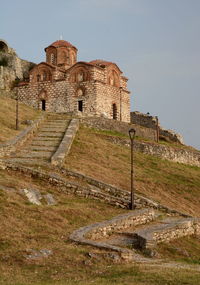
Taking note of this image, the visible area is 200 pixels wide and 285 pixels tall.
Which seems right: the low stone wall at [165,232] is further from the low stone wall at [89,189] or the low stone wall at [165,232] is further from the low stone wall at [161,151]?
the low stone wall at [161,151]

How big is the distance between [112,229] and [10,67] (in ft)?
130

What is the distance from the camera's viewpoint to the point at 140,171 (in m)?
27.0

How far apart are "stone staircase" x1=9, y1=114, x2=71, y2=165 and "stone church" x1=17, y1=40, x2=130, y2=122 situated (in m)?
8.09

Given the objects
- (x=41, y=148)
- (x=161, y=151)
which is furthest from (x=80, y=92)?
(x=41, y=148)

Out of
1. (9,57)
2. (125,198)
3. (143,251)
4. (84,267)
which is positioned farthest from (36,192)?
(9,57)

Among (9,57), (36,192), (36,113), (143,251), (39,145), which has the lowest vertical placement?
(143,251)

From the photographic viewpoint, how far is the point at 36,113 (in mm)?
37406

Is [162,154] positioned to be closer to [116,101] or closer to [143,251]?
[116,101]

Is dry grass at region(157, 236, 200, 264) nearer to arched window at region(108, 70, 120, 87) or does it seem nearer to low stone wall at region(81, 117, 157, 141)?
low stone wall at region(81, 117, 157, 141)

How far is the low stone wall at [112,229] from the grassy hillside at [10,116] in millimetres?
11289

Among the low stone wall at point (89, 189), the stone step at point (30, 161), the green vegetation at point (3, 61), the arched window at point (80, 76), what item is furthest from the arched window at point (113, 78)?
the low stone wall at point (89, 189)

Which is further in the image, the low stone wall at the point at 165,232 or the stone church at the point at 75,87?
the stone church at the point at 75,87

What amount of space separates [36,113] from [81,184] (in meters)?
19.2

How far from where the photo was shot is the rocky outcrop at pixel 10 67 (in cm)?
4925
